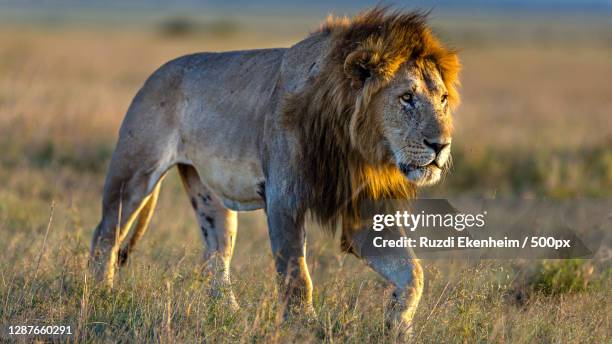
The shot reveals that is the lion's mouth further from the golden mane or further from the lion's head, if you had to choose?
the golden mane

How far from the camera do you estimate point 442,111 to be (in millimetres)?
5418

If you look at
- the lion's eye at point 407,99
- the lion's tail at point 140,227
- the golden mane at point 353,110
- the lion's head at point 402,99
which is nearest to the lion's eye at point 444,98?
the lion's head at point 402,99

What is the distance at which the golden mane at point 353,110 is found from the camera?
217 inches

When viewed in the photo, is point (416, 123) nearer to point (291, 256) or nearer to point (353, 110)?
point (353, 110)

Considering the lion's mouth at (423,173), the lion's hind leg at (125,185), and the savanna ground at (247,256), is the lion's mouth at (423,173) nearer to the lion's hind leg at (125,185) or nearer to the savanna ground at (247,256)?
the savanna ground at (247,256)

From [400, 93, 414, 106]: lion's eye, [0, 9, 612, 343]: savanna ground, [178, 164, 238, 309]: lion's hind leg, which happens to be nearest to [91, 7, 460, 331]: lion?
[400, 93, 414, 106]: lion's eye

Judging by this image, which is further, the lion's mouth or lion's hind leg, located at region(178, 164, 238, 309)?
lion's hind leg, located at region(178, 164, 238, 309)

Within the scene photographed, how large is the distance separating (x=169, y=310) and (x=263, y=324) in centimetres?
54

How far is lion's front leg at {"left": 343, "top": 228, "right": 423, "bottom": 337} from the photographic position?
540 centimetres

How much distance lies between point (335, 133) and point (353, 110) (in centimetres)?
19

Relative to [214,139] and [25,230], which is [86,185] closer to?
[25,230]

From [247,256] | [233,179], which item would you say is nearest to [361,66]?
[233,179]

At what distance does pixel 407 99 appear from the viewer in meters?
5.41

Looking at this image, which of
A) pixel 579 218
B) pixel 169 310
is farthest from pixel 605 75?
pixel 169 310
